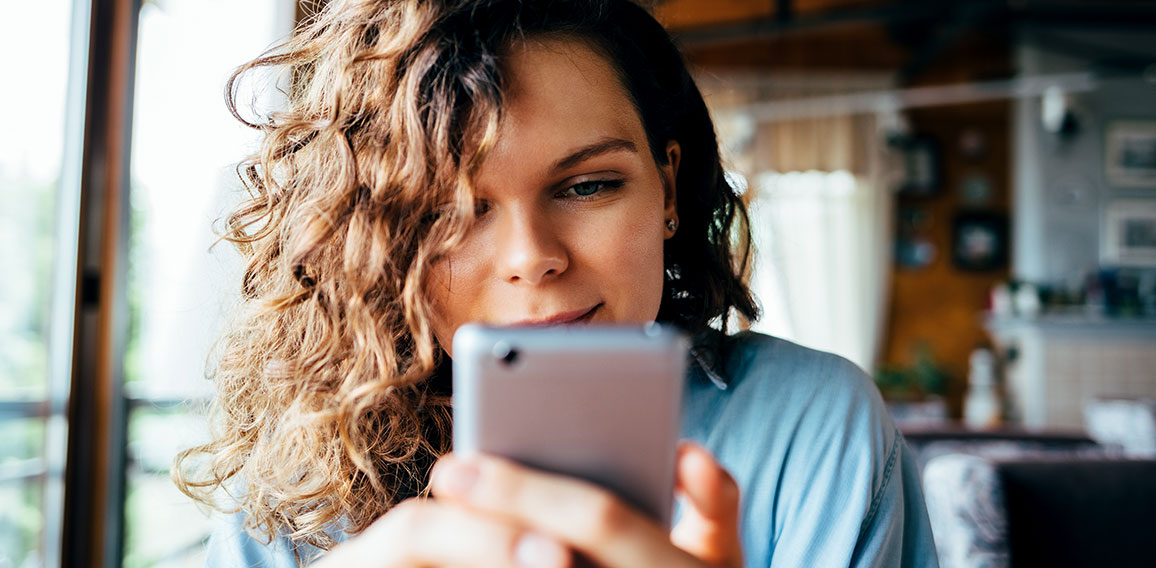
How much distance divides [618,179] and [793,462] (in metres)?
0.36

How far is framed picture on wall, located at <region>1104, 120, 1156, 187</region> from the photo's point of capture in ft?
19.7

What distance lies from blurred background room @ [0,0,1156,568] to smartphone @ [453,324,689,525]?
2.40 feet

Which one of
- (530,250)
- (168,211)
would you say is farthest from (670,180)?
(168,211)

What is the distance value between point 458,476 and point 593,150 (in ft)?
1.43

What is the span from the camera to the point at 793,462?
0.88 m

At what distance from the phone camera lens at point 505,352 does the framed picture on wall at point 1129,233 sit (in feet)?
22.3

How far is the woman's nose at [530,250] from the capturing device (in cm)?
73

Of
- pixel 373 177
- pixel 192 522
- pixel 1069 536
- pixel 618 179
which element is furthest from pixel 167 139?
pixel 1069 536

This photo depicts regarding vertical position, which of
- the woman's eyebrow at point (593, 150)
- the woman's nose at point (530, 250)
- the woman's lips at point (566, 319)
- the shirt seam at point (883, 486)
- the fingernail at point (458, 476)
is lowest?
the shirt seam at point (883, 486)

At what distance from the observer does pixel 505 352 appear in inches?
17.6

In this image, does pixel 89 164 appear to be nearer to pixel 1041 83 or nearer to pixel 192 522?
pixel 192 522

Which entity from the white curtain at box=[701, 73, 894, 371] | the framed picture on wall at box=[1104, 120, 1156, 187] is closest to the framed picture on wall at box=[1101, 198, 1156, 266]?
the framed picture on wall at box=[1104, 120, 1156, 187]

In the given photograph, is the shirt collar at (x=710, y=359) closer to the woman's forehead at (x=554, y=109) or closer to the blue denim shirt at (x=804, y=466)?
the blue denim shirt at (x=804, y=466)

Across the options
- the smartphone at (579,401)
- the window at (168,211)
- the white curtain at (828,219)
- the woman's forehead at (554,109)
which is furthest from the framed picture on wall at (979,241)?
the smartphone at (579,401)
